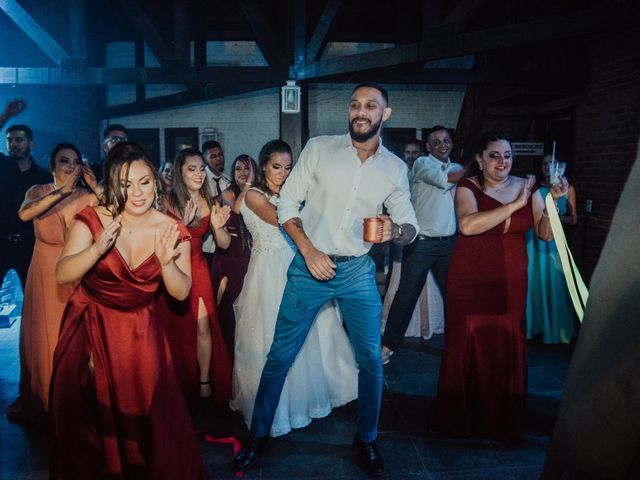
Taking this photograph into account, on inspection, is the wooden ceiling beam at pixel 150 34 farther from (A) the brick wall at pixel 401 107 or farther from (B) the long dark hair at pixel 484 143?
(B) the long dark hair at pixel 484 143

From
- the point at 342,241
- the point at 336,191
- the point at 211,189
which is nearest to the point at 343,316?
the point at 342,241

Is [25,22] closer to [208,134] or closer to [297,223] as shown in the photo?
[208,134]

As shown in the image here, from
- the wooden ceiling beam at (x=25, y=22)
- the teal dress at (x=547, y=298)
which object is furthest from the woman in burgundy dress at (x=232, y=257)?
the wooden ceiling beam at (x=25, y=22)

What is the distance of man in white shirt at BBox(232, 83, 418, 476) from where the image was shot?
2484 millimetres

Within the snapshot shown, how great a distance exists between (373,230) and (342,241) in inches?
11.5

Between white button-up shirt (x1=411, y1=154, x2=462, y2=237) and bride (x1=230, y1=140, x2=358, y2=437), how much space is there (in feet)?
4.54

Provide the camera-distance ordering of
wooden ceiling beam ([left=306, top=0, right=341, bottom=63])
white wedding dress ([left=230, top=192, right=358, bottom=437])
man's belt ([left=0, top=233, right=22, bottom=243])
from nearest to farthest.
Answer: white wedding dress ([left=230, top=192, right=358, bottom=437])
man's belt ([left=0, top=233, right=22, bottom=243])
wooden ceiling beam ([left=306, top=0, right=341, bottom=63])

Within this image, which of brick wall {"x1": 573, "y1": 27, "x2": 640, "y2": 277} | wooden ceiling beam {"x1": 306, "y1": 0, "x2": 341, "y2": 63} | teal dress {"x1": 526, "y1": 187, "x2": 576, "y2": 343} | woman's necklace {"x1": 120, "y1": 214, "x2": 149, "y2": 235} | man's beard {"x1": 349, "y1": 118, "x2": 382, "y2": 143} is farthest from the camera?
wooden ceiling beam {"x1": 306, "y1": 0, "x2": 341, "y2": 63}

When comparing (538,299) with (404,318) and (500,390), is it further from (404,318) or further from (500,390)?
(500,390)

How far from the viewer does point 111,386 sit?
2.10 meters

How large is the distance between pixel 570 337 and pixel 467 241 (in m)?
2.55

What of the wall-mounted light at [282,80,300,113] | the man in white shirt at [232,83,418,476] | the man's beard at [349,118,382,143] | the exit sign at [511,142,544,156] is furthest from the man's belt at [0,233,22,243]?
the exit sign at [511,142,544,156]

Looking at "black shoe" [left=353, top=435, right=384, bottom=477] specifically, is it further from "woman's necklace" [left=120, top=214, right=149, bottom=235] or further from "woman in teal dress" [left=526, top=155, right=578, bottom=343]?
"woman in teal dress" [left=526, top=155, right=578, bottom=343]

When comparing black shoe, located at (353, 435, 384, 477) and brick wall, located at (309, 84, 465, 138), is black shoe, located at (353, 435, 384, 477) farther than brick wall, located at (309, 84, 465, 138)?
No
